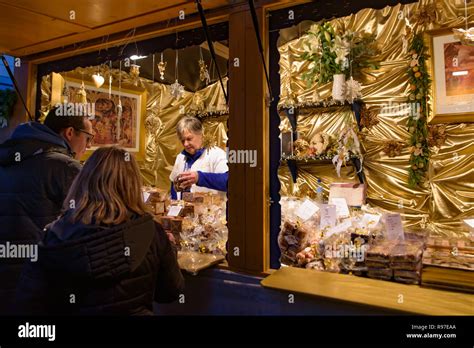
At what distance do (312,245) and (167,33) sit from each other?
1603 mm

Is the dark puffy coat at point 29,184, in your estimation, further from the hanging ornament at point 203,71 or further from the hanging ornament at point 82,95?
the hanging ornament at point 203,71

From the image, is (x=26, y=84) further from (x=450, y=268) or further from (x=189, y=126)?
(x=450, y=268)

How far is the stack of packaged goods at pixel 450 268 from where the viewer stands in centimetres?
152

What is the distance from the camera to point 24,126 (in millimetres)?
1858

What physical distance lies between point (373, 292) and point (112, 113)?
122 inches

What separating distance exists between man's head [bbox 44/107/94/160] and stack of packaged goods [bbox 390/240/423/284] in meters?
1.75

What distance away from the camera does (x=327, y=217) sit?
2.18 m

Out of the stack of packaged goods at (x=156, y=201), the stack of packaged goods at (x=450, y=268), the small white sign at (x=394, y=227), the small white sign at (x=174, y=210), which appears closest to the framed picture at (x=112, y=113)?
the stack of packaged goods at (x=156, y=201)

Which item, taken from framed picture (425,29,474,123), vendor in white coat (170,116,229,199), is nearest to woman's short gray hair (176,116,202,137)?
vendor in white coat (170,116,229,199)

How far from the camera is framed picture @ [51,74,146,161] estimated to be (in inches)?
132

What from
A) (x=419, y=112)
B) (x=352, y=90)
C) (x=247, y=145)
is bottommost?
(x=247, y=145)

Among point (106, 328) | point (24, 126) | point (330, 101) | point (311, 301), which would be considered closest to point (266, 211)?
point (311, 301)

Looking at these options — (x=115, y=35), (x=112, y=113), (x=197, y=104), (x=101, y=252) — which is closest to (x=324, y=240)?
(x=101, y=252)

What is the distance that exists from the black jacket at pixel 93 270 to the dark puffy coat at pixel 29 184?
441 millimetres
